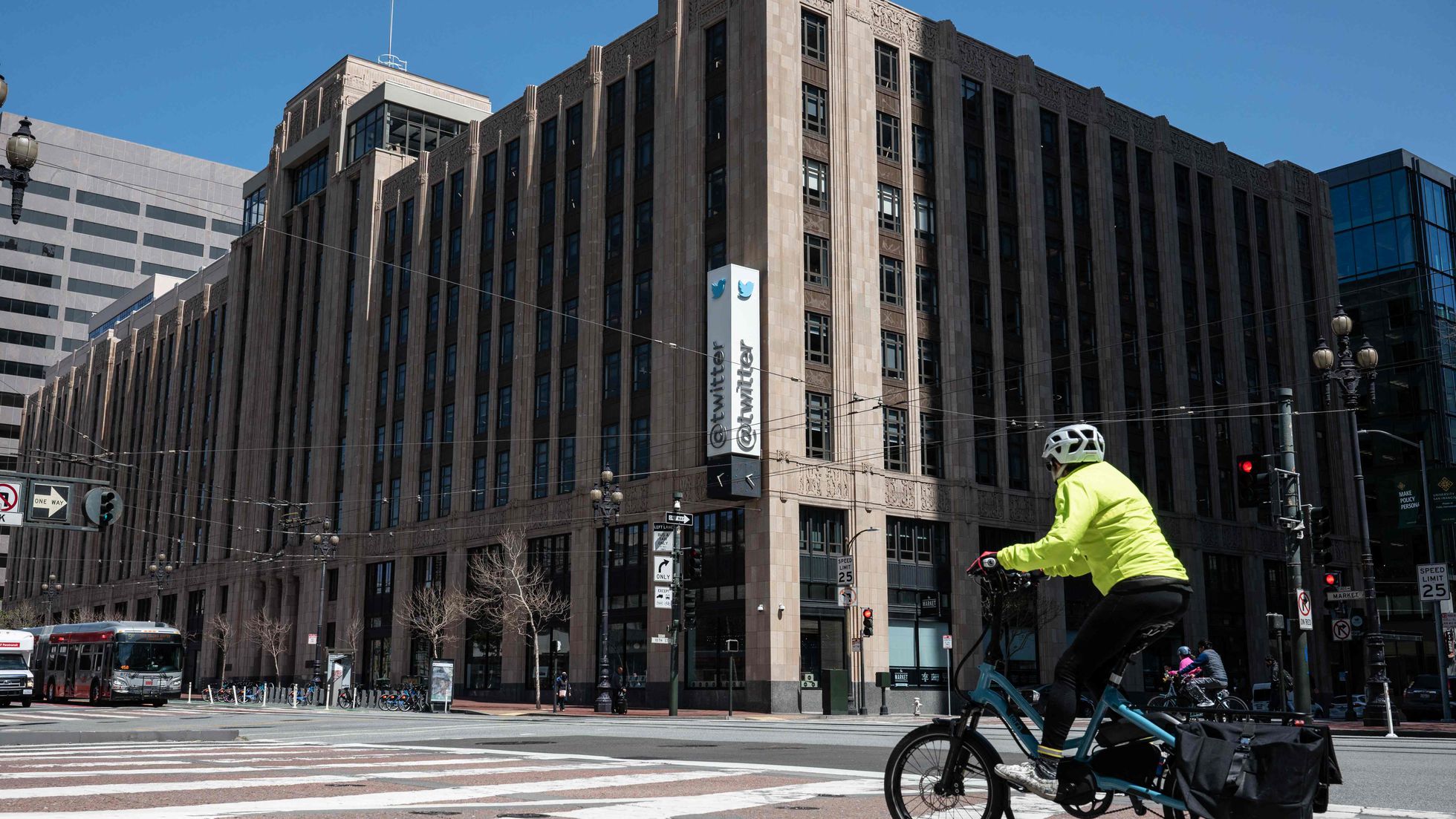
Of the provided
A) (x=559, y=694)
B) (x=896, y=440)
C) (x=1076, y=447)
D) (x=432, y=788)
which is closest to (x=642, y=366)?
(x=896, y=440)

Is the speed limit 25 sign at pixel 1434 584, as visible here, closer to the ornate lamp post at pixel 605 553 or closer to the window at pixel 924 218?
the ornate lamp post at pixel 605 553

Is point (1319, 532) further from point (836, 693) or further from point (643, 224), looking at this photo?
point (643, 224)

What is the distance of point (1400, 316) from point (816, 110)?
46.4m

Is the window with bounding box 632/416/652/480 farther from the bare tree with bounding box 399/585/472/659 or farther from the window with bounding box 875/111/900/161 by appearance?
the window with bounding box 875/111/900/161

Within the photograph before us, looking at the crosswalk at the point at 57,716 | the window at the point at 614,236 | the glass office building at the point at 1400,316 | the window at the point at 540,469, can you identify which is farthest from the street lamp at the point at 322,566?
the glass office building at the point at 1400,316

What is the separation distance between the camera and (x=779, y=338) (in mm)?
45562

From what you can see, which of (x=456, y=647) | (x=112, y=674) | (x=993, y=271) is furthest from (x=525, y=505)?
(x=993, y=271)

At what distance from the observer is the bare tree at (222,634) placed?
247 feet

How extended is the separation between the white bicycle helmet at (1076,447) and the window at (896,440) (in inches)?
1633

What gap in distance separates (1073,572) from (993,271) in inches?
1879

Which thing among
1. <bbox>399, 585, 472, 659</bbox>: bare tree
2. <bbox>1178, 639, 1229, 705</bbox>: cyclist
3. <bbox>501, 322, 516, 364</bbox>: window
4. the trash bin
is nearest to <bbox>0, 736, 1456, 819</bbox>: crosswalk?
<bbox>1178, 639, 1229, 705</bbox>: cyclist

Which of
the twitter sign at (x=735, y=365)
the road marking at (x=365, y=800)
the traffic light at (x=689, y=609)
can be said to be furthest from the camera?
the twitter sign at (x=735, y=365)

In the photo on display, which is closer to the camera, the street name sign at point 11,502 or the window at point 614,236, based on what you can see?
the street name sign at point 11,502

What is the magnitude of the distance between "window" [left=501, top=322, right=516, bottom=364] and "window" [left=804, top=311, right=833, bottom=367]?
55.2ft
